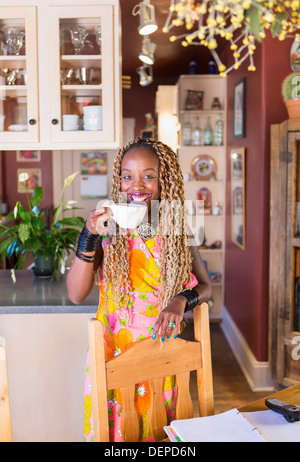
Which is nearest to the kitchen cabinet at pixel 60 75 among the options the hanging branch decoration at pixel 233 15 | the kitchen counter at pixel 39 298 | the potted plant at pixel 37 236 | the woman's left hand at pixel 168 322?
the potted plant at pixel 37 236

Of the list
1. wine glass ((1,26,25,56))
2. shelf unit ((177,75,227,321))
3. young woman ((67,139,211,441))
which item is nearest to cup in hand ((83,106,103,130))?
wine glass ((1,26,25,56))

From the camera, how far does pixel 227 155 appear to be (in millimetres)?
4348

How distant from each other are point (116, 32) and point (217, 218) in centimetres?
258

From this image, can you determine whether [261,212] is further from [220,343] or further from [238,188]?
[220,343]

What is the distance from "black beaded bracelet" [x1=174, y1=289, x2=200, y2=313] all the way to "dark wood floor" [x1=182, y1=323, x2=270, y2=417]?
5.20 feet

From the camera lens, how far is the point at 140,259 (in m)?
1.42

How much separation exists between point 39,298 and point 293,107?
1.74 metres

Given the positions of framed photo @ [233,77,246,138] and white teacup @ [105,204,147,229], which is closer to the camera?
white teacup @ [105,204,147,229]

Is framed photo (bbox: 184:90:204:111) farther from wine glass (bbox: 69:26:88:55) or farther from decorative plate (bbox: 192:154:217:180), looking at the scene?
wine glass (bbox: 69:26:88:55)

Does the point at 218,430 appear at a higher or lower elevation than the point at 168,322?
lower

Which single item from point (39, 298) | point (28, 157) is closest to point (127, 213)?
point (39, 298)

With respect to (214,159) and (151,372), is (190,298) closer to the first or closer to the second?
(151,372)

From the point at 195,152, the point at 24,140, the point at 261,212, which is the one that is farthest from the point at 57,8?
the point at 195,152

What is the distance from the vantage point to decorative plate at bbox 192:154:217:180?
4.48 metres
